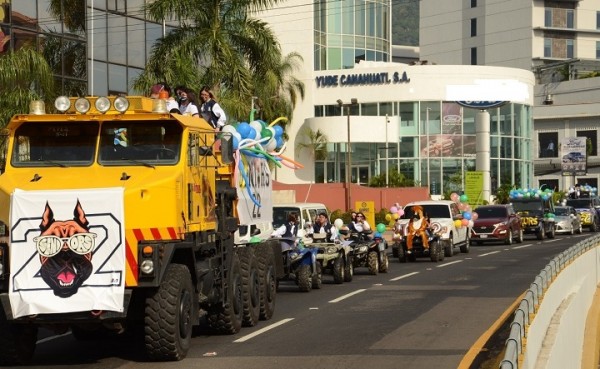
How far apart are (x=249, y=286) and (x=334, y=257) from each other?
9.16m

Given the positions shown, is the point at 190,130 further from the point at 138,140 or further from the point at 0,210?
the point at 0,210

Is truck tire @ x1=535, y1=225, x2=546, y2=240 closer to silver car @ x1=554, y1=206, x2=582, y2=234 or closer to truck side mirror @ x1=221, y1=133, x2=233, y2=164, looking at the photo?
silver car @ x1=554, y1=206, x2=582, y2=234

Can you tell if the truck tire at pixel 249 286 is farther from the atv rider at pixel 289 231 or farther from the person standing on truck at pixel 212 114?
the atv rider at pixel 289 231

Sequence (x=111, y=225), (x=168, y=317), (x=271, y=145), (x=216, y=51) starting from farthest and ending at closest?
(x=216, y=51) < (x=271, y=145) < (x=168, y=317) < (x=111, y=225)

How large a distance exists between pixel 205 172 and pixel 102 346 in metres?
2.92

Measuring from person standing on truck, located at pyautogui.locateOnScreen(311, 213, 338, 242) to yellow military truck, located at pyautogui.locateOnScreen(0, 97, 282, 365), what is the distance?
11047 mm

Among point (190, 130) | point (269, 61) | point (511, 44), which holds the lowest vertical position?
point (190, 130)

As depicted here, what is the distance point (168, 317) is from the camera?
46.0 feet

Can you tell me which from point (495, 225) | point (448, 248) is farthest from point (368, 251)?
Answer: point (495, 225)

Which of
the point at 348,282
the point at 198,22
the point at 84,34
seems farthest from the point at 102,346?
the point at 84,34

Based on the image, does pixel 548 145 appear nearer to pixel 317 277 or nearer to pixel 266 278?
pixel 317 277

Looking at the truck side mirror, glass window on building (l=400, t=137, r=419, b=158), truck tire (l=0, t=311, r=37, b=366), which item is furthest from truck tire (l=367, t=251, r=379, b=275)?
glass window on building (l=400, t=137, r=419, b=158)

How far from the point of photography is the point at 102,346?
1661 cm

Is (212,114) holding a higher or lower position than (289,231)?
higher
